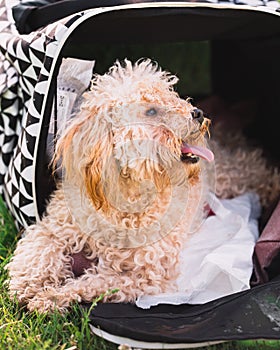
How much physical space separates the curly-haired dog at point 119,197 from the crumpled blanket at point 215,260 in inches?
2.6

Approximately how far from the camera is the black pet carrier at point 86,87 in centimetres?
204

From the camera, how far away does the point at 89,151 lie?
218cm

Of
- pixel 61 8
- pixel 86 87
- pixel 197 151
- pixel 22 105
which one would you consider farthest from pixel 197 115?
pixel 22 105

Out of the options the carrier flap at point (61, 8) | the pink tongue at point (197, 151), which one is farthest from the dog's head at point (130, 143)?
the carrier flap at point (61, 8)

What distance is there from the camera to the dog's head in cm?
217

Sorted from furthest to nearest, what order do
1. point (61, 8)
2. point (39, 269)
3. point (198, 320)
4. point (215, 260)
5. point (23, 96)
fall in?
1. point (23, 96)
2. point (61, 8)
3. point (215, 260)
4. point (39, 269)
5. point (198, 320)

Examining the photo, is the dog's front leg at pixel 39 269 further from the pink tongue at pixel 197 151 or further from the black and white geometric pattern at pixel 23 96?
the pink tongue at pixel 197 151

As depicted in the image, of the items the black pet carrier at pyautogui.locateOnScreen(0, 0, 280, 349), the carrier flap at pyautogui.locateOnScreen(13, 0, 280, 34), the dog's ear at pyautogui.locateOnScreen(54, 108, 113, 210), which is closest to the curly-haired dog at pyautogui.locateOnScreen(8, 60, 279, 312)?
the dog's ear at pyautogui.locateOnScreen(54, 108, 113, 210)

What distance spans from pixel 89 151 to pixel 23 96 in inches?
31.4

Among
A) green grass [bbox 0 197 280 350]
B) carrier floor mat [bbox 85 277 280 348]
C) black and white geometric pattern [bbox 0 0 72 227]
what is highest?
black and white geometric pattern [bbox 0 0 72 227]

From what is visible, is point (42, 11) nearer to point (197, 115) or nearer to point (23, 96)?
point (23, 96)

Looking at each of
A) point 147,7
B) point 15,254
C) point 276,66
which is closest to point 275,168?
point 276,66

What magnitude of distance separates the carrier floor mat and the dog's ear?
40 centimetres

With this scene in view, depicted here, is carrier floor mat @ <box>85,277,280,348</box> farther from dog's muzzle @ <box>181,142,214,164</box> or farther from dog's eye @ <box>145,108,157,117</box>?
dog's eye @ <box>145,108,157,117</box>
